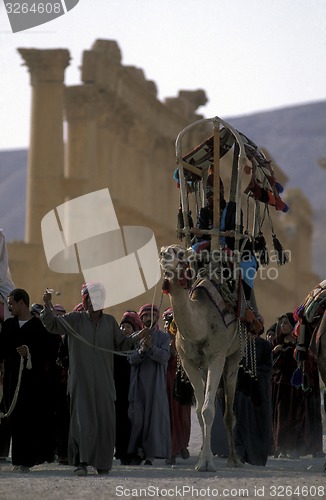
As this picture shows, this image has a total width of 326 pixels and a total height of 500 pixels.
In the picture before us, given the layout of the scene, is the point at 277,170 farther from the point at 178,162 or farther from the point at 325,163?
the point at 178,162

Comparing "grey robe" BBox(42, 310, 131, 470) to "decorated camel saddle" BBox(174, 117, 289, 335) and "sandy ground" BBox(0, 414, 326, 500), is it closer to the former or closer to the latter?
"sandy ground" BBox(0, 414, 326, 500)

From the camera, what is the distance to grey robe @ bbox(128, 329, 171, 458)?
17219 mm

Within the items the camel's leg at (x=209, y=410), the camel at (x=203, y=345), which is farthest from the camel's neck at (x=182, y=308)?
the camel's leg at (x=209, y=410)

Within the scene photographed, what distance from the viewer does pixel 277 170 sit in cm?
8131

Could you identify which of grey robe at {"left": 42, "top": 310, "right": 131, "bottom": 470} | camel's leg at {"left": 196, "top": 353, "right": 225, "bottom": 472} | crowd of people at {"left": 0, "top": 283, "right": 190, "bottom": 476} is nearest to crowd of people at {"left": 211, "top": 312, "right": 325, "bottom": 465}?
camel's leg at {"left": 196, "top": 353, "right": 225, "bottom": 472}

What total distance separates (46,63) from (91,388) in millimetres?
27688

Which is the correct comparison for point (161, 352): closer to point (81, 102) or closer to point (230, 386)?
point (230, 386)

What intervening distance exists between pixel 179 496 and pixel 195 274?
409cm

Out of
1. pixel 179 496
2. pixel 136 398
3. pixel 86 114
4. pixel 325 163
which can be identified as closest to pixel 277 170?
pixel 325 163

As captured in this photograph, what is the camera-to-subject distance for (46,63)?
135 feet

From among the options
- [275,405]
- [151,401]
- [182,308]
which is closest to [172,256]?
[182,308]

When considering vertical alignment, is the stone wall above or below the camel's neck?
above

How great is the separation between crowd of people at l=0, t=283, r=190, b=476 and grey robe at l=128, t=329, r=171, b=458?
0.02 metres

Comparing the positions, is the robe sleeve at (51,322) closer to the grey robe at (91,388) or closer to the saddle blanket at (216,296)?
the grey robe at (91,388)
